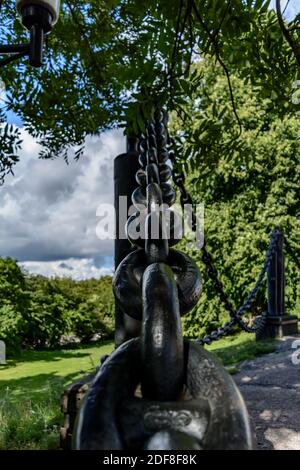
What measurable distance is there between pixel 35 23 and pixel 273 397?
3610mm

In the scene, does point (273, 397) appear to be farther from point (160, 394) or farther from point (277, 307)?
point (277, 307)

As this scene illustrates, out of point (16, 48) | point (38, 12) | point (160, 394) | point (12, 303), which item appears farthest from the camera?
point (12, 303)

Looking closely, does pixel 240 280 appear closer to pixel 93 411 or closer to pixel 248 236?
pixel 248 236

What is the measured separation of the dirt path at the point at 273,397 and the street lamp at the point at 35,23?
2951mm

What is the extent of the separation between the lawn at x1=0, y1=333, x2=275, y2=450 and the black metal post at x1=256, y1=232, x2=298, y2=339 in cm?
41

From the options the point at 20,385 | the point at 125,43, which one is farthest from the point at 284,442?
the point at 20,385

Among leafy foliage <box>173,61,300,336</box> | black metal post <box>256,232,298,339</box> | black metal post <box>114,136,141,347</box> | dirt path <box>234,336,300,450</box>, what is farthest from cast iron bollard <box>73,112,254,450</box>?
leafy foliage <box>173,61,300,336</box>

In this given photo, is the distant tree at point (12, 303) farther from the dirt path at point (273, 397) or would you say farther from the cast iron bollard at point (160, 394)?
the cast iron bollard at point (160, 394)

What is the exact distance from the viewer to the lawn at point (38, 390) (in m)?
3.32

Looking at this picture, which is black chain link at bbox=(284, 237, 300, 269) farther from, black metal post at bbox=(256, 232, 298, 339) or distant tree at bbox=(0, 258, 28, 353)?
distant tree at bbox=(0, 258, 28, 353)

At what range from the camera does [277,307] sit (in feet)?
24.7

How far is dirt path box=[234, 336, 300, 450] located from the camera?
9.11 ft

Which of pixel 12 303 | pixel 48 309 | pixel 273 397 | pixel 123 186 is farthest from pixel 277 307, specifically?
pixel 48 309
